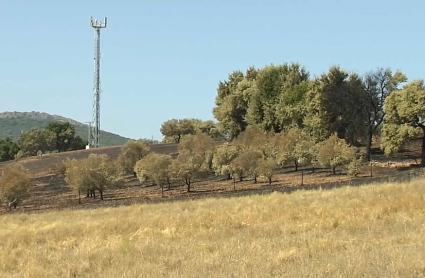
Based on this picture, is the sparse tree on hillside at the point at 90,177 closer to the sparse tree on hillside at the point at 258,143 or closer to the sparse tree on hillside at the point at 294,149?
the sparse tree on hillside at the point at 258,143

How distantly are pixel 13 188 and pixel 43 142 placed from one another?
7610cm

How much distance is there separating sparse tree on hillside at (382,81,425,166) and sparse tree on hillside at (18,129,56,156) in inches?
3205

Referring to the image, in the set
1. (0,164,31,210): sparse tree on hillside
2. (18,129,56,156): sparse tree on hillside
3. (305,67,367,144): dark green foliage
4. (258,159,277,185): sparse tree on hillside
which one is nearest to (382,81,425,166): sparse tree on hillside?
(305,67,367,144): dark green foliage

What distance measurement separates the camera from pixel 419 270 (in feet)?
26.8

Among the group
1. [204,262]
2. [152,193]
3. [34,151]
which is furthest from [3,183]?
[34,151]

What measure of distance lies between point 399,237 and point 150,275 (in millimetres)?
5550

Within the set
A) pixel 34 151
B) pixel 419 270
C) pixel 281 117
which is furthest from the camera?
pixel 34 151

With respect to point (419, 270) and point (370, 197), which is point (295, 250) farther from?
point (370, 197)

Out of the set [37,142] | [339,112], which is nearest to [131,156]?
[339,112]

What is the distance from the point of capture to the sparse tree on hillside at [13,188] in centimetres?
4684

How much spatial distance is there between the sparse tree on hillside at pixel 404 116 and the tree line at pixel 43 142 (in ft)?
263

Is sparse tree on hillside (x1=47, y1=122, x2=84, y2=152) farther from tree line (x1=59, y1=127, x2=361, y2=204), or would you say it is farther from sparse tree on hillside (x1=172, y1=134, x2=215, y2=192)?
tree line (x1=59, y1=127, x2=361, y2=204)

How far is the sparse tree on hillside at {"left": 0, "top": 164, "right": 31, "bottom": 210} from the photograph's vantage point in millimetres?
46844

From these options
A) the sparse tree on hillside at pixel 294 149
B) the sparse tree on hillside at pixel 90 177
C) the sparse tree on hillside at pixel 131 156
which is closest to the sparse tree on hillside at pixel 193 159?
the sparse tree on hillside at pixel 131 156
